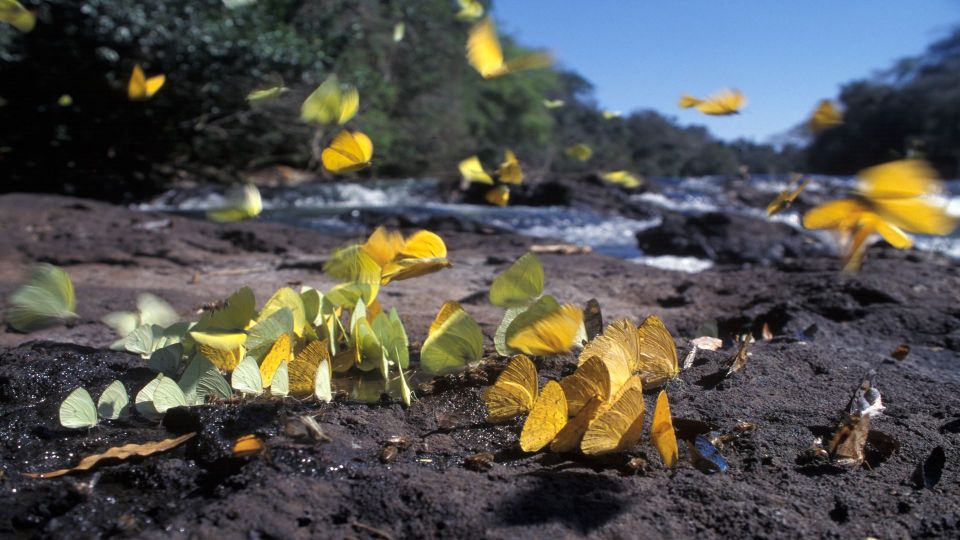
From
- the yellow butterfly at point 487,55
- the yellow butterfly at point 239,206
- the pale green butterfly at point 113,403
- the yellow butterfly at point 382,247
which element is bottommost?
the pale green butterfly at point 113,403

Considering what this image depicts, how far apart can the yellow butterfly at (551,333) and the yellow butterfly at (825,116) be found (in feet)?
4.20

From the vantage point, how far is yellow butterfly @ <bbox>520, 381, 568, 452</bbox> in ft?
3.47

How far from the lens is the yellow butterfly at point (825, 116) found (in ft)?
6.79

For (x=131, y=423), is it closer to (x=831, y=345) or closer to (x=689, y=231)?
(x=831, y=345)

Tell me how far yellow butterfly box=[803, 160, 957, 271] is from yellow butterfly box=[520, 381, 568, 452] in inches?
25.1

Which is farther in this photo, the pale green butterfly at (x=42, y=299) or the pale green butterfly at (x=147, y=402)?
the pale green butterfly at (x=42, y=299)

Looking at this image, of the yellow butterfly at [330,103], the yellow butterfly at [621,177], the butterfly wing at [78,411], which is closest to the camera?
the butterfly wing at [78,411]

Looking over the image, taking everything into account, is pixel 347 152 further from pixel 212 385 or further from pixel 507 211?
pixel 507 211

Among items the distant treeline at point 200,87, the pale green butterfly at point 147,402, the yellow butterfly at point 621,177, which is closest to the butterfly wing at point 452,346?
the pale green butterfly at point 147,402

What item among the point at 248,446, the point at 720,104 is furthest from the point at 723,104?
the point at 248,446

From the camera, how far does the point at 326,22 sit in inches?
554

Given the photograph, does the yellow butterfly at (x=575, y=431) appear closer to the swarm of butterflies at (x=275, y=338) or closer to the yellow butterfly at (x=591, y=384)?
the yellow butterfly at (x=591, y=384)

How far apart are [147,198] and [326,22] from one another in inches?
215

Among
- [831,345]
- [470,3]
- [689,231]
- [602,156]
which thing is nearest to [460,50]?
[602,156]
